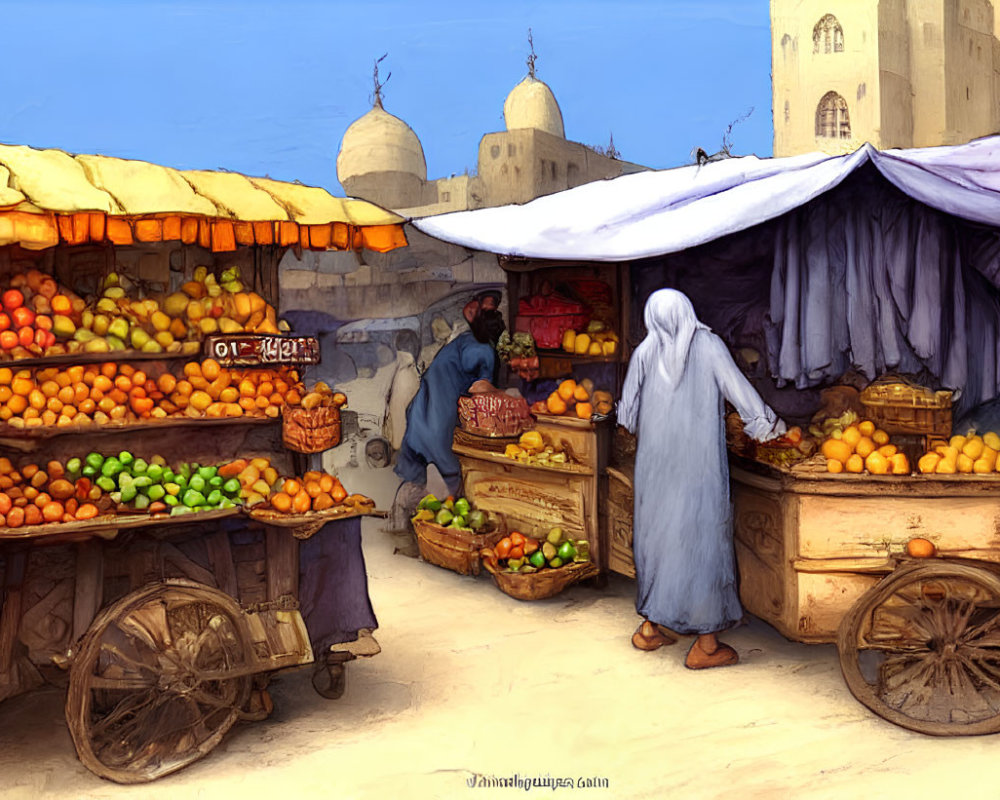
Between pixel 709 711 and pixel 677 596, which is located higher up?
pixel 677 596

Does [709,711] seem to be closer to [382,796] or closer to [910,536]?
[910,536]

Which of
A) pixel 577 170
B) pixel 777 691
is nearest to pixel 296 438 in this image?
pixel 777 691

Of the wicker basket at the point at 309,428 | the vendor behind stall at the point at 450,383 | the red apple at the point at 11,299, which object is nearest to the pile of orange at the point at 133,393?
the wicker basket at the point at 309,428

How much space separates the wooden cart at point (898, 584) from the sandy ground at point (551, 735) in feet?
0.80

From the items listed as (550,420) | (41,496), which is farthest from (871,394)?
(41,496)

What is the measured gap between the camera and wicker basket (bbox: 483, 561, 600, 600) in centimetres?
582

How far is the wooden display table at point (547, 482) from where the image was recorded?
19.6ft

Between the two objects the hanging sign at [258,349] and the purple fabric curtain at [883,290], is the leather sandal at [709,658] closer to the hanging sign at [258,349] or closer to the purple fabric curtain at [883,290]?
the purple fabric curtain at [883,290]

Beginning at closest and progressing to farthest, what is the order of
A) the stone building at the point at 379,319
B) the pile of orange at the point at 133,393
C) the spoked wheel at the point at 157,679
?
the spoked wheel at the point at 157,679
the pile of orange at the point at 133,393
the stone building at the point at 379,319

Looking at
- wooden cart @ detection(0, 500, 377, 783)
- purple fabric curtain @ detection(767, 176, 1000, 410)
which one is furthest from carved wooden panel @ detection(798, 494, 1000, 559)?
wooden cart @ detection(0, 500, 377, 783)

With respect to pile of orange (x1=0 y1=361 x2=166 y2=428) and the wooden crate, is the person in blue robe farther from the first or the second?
pile of orange (x1=0 y1=361 x2=166 y2=428)

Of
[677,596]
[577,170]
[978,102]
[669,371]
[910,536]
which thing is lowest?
[677,596]

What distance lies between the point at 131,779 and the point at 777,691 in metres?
2.96

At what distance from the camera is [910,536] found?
4.25 m
